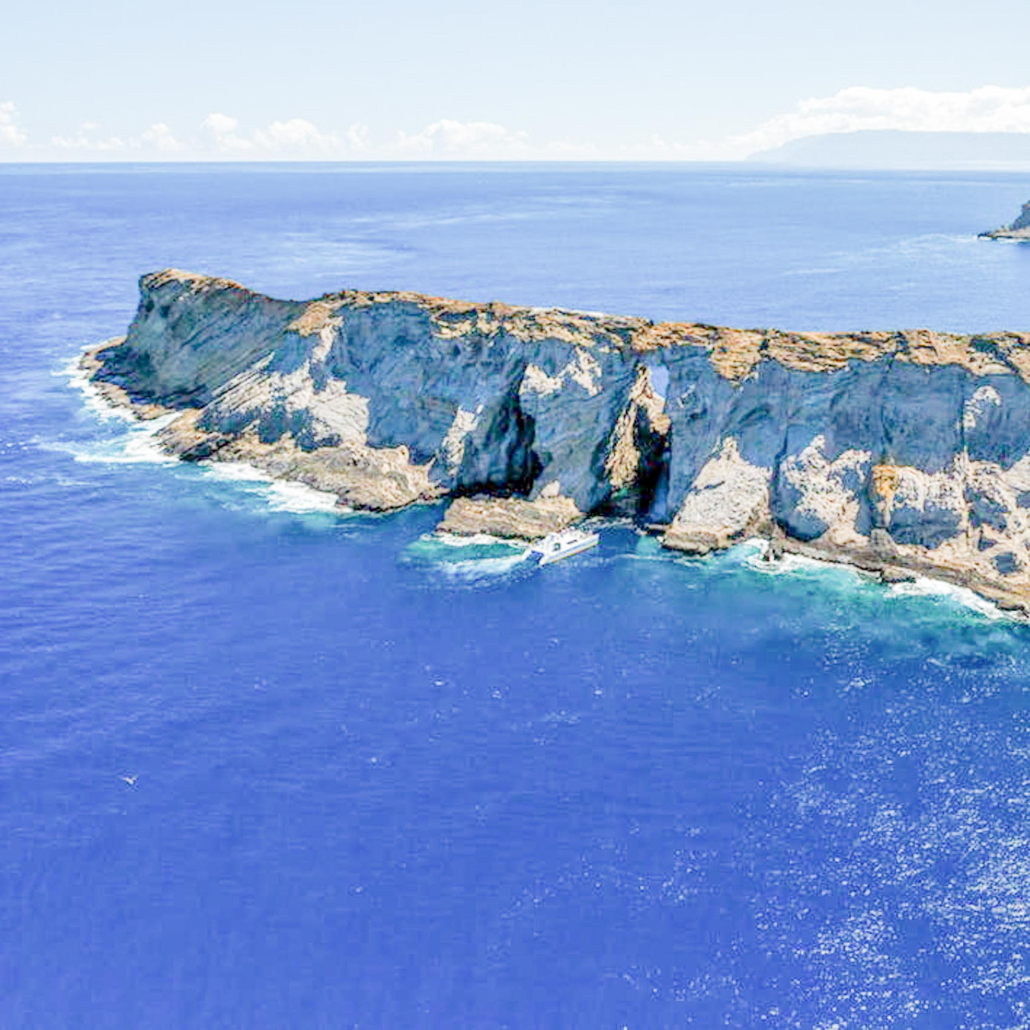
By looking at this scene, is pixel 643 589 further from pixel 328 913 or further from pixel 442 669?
pixel 328 913

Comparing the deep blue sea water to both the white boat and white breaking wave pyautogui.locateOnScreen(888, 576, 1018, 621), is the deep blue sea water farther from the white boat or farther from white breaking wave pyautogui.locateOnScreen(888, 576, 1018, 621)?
the white boat

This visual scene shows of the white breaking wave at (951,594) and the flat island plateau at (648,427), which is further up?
the flat island plateau at (648,427)

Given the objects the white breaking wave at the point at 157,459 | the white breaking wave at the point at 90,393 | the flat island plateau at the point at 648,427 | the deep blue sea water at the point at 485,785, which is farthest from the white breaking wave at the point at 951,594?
the white breaking wave at the point at 90,393

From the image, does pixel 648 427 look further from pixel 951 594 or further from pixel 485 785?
pixel 485 785

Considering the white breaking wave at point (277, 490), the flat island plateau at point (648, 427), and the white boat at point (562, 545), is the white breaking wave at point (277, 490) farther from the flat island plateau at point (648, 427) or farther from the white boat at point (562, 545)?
the white boat at point (562, 545)

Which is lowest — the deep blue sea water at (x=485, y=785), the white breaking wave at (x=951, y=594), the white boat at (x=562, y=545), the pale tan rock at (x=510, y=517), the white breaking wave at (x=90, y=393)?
the deep blue sea water at (x=485, y=785)

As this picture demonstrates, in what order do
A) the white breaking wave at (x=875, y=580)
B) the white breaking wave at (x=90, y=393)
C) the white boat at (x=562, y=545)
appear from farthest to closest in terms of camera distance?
the white breaking wave at (x=90, y=393)
the white boat at (x=562, y=545)
the white breaking wave at (x=875, y=580)

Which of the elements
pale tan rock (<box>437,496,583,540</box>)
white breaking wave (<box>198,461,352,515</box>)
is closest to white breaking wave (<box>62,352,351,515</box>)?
white breaking wave (<box>198,461,352,515</box>)

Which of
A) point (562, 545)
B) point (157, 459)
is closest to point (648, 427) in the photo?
point (562, 545)
